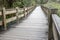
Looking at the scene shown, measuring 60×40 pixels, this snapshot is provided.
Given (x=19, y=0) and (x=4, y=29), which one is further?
(x=19, y=0)

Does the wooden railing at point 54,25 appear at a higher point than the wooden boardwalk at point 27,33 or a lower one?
higher

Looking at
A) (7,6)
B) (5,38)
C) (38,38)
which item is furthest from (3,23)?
(7,6)

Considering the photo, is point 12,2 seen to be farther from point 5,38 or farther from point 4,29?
point 5,38

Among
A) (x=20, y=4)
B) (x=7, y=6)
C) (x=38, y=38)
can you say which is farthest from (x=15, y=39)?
(x=20, y=4)

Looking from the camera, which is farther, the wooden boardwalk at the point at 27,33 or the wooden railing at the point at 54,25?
the wooden boardwalk at the point at 27,33

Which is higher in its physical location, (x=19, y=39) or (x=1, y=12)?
(x=1, y=12)

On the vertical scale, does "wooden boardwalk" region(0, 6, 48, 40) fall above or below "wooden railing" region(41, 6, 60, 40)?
below

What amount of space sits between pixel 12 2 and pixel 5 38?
10.3 m

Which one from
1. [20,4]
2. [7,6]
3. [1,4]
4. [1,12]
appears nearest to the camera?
[1,12]

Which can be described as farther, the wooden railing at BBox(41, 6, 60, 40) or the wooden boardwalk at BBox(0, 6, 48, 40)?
the wooden boardwalk at BBox(0, 6, 48, 40)

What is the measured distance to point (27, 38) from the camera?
5.53m

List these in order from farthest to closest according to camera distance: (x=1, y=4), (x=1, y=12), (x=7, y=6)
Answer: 1. (x=7, y=6)
2. (x=1, y=4)
3. (x=1, y=12)

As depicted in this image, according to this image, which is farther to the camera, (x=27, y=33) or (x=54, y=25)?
(x=27, y=33)

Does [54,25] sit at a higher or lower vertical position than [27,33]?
higher
